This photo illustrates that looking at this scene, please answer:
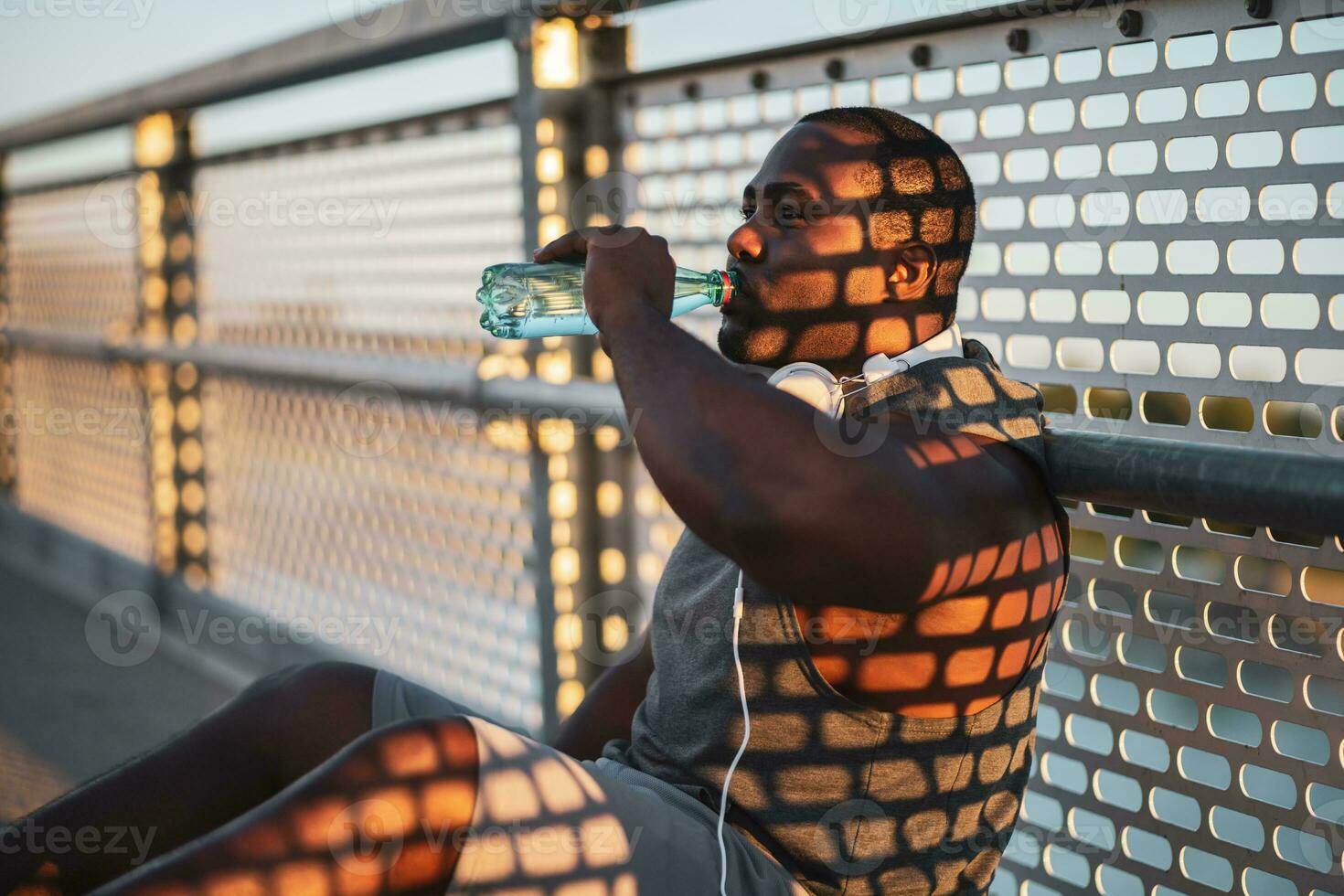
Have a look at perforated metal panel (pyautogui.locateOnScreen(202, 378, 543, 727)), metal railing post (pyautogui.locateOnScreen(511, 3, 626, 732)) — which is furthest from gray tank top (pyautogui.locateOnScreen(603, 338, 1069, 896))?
perforated metal panel (pyautogui.locateOnScreen(202, 378, 543, 727))

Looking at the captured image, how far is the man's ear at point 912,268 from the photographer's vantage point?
1.63m

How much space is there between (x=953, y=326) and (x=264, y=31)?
9.10 feet

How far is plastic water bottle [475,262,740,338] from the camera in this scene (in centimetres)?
183

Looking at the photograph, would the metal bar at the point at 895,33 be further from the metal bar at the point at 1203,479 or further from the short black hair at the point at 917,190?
the metal bar at the point at 1203,479

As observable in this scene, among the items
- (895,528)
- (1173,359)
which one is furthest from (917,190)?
(895,528)

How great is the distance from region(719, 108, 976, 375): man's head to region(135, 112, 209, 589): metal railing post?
11.1 ft

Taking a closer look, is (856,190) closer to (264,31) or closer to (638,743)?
(638,743)

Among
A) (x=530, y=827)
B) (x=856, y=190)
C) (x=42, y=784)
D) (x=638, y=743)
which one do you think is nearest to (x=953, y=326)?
(x=856, y=190)

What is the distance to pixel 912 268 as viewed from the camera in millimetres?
1631

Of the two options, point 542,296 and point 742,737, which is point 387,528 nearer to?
point 542,296

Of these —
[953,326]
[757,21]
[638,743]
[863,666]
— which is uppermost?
[757,21]

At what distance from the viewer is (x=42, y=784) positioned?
10.7ft

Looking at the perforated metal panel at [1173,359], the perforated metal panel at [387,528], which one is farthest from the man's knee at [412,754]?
the perforated metal panel at [387,528]

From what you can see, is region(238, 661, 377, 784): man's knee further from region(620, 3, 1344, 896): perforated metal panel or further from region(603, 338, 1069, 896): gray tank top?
region(620, 3, 1344, 896): perforated metal panel
